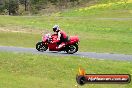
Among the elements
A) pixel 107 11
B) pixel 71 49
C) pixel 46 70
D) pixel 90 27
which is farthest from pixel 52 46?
pixel 107 11

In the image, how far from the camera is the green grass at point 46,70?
1370 centimetres

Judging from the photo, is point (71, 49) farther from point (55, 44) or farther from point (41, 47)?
point (41, 47)

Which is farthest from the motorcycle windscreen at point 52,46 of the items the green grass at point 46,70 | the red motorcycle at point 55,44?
the green grass at point 46,70

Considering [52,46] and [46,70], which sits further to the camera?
[52,46]

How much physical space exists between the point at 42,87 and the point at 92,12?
6105cm

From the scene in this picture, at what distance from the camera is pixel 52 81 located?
563 inches

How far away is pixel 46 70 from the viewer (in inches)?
630

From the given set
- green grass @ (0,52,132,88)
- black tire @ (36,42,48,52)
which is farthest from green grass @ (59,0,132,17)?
green grass @ (0,52,132,88)

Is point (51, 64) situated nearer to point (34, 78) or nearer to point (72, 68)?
point (72, 68)

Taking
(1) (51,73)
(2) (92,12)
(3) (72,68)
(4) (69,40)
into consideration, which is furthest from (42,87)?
(2) (92,12)

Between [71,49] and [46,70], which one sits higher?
[46,70]

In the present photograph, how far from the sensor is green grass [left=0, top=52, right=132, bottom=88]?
44.9 feet

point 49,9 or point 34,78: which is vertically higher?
point 34,78

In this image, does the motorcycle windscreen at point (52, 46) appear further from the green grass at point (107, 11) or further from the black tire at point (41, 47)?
the green grass at point (107, 11)
